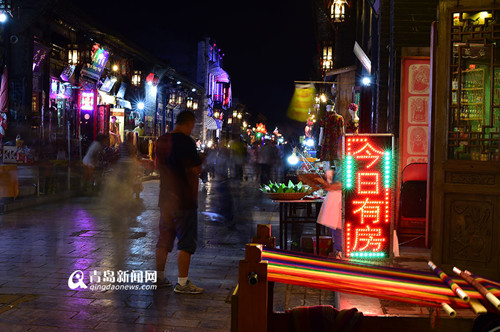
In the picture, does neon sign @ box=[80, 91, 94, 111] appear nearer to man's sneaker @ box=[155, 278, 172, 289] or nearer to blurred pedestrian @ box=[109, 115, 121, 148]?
blurred pedestrian @ box=[109, 115, 121, 148]

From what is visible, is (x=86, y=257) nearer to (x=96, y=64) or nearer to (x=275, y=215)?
(x=275, y=215)

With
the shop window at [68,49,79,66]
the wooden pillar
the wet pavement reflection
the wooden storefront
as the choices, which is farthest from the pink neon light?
the shop window at [68,49,79,66]

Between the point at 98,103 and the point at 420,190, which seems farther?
the point at 98,103

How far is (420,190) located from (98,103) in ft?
72.6

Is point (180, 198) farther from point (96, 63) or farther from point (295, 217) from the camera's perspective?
point (96, 63)

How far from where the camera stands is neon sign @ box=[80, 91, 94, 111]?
24922mm

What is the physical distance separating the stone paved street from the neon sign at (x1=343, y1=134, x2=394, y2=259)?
797 mm

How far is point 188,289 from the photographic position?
6051mm

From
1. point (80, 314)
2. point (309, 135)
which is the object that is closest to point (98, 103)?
point (309, 135)

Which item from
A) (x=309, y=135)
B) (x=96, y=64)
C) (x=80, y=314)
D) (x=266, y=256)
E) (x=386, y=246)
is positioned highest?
(x=96, y=64)

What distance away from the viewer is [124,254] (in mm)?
8062

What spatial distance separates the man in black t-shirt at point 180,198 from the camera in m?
6.10

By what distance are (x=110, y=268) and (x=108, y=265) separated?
0.19m

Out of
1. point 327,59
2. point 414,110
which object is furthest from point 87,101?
point 414,110
